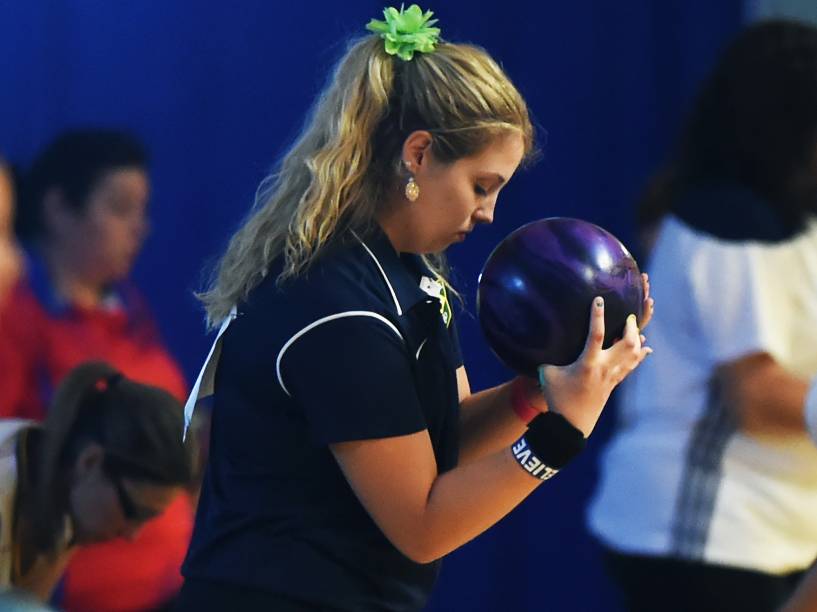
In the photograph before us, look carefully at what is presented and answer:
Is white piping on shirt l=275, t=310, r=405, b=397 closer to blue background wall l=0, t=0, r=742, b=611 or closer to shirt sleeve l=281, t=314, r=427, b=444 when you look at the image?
shirt sleeve l=281, t=314, r=427, b=444

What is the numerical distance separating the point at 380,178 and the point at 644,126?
250 centimetres

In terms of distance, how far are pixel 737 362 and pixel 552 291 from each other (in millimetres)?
756

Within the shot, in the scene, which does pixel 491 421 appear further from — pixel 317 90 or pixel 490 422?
pixel 317 90

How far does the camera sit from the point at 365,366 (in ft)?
5.98

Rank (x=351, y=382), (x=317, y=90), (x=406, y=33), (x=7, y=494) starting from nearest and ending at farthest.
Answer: (x=351, y=382)
(x=406, y=33)
(x=7, y=494)
(x=317, y=90)

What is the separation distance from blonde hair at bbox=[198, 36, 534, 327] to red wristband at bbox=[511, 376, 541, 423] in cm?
40

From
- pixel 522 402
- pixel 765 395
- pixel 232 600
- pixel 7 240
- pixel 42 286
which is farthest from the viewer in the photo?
pixel 42 286

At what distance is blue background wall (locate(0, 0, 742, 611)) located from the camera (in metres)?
3.42

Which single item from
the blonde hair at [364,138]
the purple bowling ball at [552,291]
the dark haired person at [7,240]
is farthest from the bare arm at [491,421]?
the dark haired person at [7,240]

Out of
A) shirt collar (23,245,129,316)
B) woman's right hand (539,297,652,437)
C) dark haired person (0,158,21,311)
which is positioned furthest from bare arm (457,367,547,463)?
shirt collar (23,245,129,316)

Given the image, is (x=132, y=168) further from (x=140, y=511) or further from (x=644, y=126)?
(x=644, y=126)

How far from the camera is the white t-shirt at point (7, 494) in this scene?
2.35m

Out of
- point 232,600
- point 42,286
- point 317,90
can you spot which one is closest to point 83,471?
point 232,600

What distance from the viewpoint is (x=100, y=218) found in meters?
3.32
